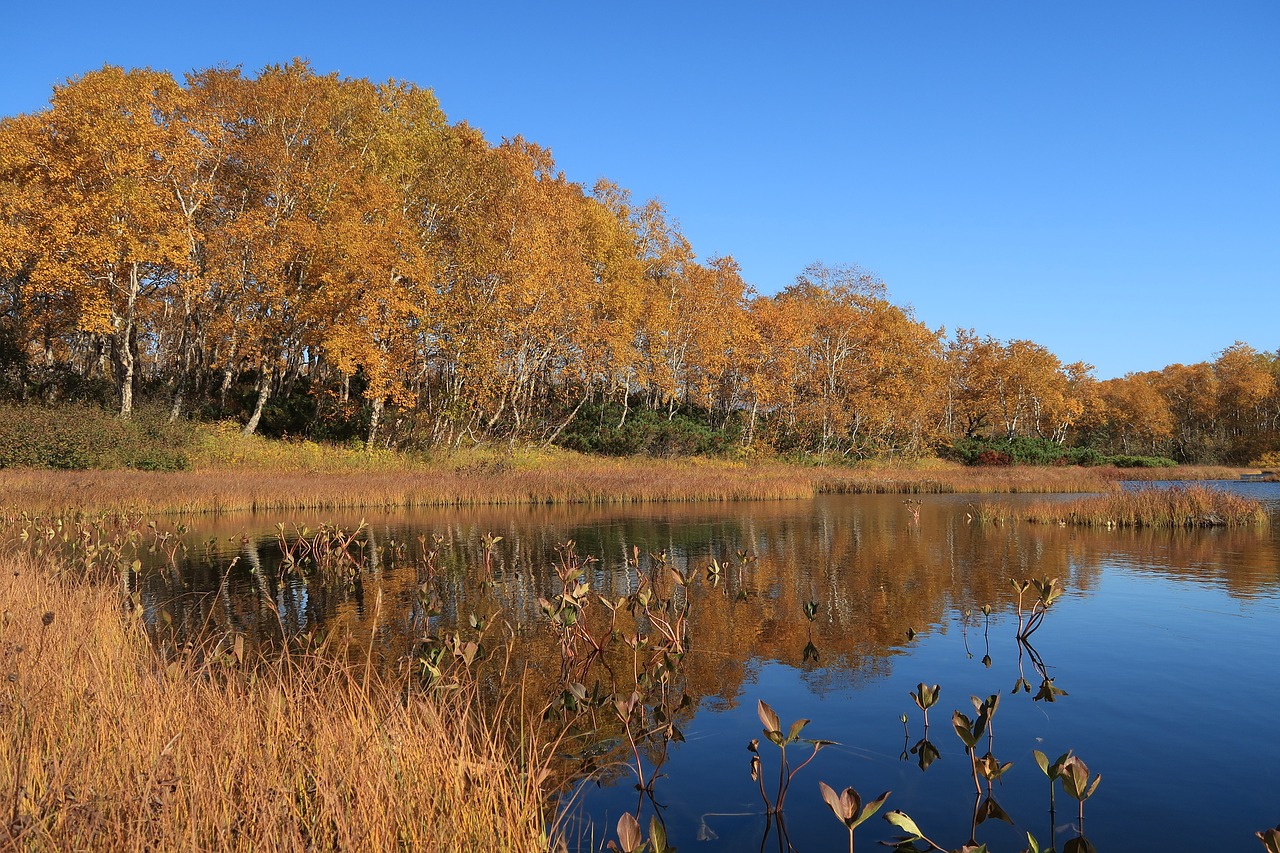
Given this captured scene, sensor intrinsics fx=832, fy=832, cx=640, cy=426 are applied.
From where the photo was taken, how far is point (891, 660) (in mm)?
9609

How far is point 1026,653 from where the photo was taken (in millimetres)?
9898

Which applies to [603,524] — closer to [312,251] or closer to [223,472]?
[223,472]

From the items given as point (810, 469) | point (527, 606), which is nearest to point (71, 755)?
point (527, 606)

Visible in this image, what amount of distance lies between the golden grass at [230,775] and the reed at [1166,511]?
23801mm

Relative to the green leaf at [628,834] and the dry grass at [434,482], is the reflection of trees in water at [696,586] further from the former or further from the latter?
the dry grass at [434,482]

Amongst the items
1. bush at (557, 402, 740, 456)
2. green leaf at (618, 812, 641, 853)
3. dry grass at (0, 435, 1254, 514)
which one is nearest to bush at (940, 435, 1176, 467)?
dry grass at (0, 435, 1254, 514)

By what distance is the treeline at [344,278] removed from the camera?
3117cm

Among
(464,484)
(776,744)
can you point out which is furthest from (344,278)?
(776,744)

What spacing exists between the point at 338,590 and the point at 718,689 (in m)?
7.75

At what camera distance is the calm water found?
588 centimetres

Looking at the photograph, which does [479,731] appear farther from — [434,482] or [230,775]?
[434,482]

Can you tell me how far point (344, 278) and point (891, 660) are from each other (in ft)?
99.4

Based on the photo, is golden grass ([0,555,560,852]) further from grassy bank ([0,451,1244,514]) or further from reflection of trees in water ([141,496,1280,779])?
grassy bank ([0,451,1244,514])

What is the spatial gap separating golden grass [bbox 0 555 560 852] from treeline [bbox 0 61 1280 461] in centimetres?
2987
